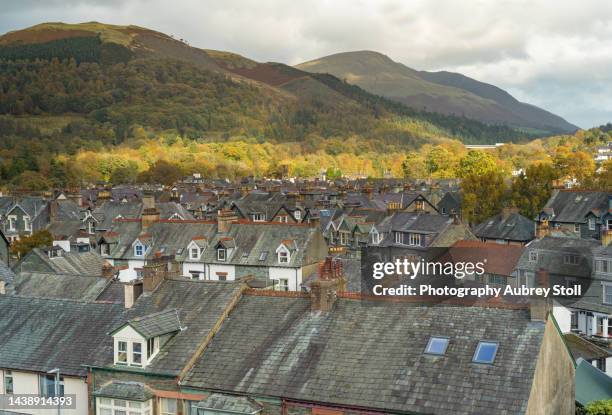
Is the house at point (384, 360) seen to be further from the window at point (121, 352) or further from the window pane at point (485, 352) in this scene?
the window at point (121, 352)

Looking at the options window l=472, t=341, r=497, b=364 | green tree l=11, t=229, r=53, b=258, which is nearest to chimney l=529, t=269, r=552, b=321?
window l=472, t=341, r=497, b=364

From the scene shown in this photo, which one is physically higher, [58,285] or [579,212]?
[579,212]

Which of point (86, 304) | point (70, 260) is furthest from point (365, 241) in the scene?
point (86, 304)

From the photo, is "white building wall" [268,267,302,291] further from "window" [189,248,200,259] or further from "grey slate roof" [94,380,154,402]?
"grey slate roof" [94,380,154,402]

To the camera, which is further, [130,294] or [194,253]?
[194,253]

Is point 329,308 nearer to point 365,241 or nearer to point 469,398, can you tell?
point 469,398

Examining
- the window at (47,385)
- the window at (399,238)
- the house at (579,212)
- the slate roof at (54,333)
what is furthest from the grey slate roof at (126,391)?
the house at (579,212)

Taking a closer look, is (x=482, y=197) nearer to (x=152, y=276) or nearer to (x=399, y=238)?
(x=399, y=238)

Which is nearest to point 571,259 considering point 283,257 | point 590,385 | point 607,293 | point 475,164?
point 607,293
